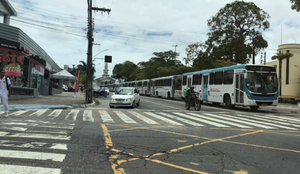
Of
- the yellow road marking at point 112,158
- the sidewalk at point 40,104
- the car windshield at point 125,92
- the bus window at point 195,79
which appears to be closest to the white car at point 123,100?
the car windshield at point 125,92

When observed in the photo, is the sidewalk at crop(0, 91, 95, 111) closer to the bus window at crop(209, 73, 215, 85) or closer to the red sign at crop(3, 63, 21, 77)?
the red sign at crop(3, 63, 21, 77)

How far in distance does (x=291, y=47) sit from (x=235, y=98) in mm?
40045

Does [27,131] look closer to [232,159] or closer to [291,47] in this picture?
[232,159]

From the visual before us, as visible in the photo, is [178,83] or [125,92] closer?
[125,92]

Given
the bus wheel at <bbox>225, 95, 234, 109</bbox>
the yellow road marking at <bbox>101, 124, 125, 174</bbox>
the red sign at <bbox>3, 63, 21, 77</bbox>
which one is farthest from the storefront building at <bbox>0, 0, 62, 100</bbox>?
the bus wheel at <bbox>225, 95, 234, 109</bbox>

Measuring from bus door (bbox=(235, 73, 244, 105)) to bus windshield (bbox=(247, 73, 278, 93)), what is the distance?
0.50 metres

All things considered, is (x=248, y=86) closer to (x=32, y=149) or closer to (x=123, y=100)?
(x=123, y=100)

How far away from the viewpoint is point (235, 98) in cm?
1672

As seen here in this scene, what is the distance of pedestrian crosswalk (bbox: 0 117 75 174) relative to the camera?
12.3ft

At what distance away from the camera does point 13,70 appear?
1822cm

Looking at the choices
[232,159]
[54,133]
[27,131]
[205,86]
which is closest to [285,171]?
[232,159]

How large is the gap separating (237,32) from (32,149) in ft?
114

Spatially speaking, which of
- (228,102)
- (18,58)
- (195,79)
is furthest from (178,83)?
(18,58)

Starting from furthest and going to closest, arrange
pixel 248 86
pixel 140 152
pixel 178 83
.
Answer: pixel 178 83 < pixel 248 86 < pixel 140 152
